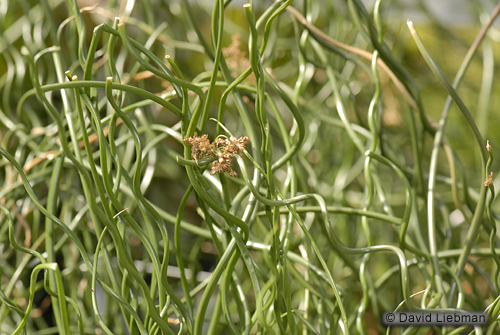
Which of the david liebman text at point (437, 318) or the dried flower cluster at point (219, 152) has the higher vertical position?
the dried flower cluster at point (219, 152)

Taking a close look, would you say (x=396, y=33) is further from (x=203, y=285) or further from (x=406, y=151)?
(x=203, y=285)

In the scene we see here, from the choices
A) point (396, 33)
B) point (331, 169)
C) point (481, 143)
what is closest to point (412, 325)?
point (481, 143)

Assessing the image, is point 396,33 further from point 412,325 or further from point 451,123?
point 412,325

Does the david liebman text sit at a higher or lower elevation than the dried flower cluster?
lower

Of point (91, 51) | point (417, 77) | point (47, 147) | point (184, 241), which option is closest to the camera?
point (91, 51)

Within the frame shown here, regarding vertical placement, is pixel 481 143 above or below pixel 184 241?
above

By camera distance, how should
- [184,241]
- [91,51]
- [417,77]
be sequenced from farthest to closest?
[417,77] → [184,241] → [91,51]

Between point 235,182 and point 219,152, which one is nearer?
point 219,152

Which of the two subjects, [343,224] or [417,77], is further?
[417,77]
